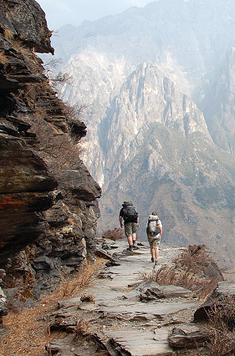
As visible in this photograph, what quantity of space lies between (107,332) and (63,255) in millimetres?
4312

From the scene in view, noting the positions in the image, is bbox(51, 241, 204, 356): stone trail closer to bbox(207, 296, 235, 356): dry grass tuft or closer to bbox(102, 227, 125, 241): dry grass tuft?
bbox(207, 296, 235, 356): dry grass tuft

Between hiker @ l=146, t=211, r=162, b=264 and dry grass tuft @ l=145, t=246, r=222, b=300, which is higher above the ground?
hiker @ l=146, t=211, r=162, b=264

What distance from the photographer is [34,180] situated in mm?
5371

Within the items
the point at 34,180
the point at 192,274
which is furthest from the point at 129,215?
the point at 34,180

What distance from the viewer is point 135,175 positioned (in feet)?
650

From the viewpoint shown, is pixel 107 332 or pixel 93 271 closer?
pixel 107 332

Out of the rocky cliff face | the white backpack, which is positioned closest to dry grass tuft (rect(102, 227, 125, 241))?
the rocky cliff face

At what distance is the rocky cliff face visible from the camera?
5324mm

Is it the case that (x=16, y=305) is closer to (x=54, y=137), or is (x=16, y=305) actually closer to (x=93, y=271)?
(x=93, y=271)

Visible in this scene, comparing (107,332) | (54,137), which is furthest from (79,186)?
(107,332)

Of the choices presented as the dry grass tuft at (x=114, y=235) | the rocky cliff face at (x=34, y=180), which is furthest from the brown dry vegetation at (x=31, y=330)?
the dry grass tuft at (x=114, y=235)

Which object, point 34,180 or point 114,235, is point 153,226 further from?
point 114,235

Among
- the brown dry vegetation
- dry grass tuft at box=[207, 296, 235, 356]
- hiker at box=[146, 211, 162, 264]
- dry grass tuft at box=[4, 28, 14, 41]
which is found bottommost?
the brown dry vegetation

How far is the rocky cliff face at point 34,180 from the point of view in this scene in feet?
17.5
